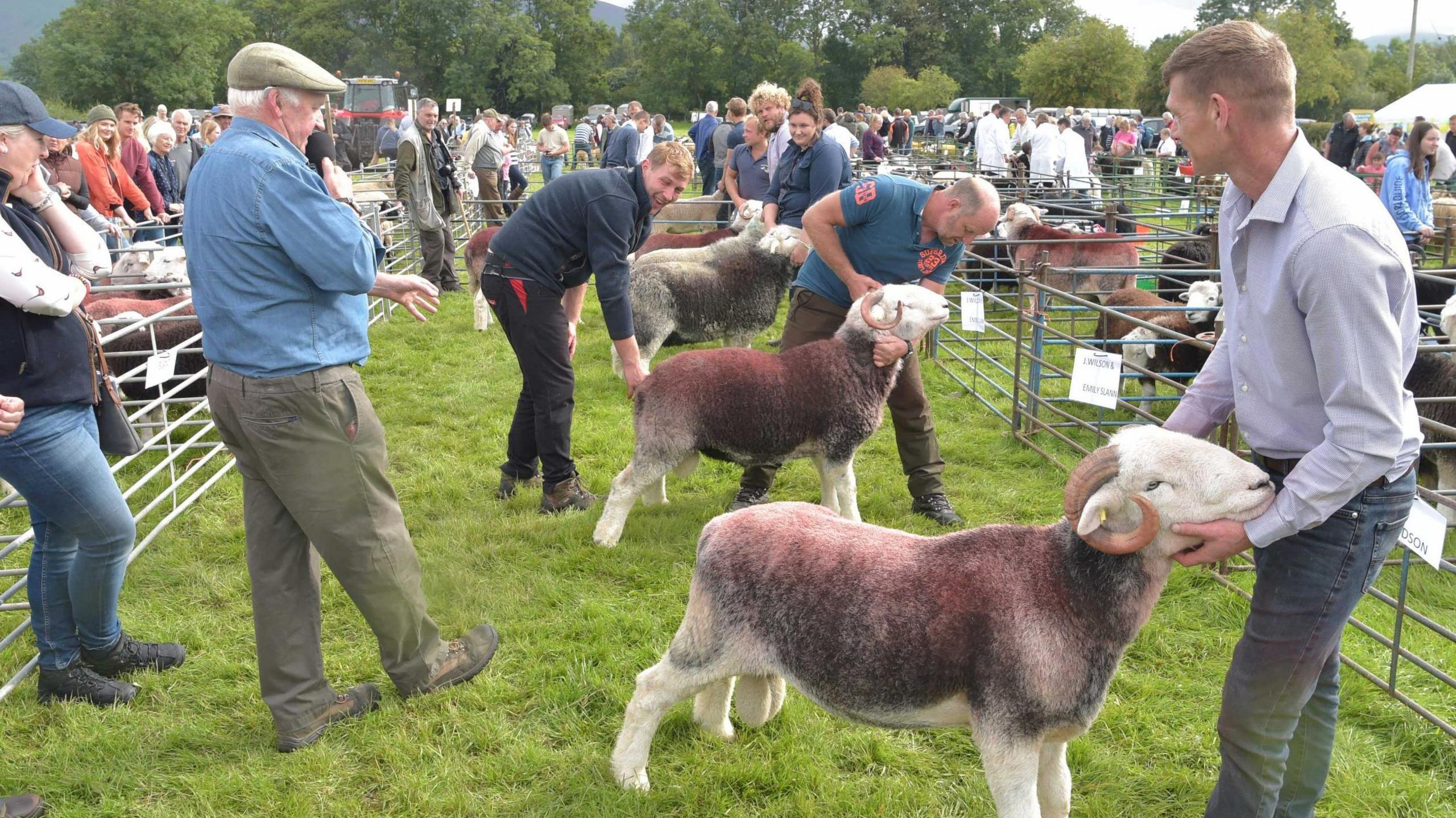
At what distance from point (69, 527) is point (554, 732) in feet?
6.22

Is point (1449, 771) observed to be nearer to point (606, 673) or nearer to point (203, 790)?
point (606, 673)

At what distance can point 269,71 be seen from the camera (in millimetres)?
3129

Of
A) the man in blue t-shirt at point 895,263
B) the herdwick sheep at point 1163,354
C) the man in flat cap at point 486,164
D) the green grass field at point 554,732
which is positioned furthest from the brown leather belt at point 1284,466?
the man in flat cap at point 486,164

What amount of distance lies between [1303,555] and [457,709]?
292 centimetres

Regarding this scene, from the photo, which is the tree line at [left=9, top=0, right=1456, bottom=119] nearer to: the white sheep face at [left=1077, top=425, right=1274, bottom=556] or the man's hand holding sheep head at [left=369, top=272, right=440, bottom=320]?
the man's hand holding sheep head at [left=369, top=272, right=440, bottom=320]

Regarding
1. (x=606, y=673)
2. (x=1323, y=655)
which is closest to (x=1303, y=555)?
(x=1323, y=655)

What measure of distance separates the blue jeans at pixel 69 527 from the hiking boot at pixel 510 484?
230cm

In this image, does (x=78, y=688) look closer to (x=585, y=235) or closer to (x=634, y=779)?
(x=634, y=779)

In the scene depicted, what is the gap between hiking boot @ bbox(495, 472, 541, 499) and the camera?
6.01 m

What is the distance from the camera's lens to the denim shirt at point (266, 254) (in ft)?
10.1

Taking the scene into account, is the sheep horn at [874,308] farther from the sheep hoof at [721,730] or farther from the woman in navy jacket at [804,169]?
the woman in navy jacket at [804,169]

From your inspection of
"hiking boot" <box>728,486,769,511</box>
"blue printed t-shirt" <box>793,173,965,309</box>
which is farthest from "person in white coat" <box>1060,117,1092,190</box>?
"hiking boot" <box>728,486,769,511</box>

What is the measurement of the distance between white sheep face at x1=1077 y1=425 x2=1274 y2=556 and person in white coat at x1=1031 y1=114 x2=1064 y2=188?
16044 mm

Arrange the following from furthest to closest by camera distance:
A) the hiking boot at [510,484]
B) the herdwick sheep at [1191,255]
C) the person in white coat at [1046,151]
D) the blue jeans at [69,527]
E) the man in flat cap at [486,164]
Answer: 1. the person in white coat at [1046,151]
2. the man in flat cap at [486,164]
3. the herdwick sheep at [1191,255]
4. the hiking boot at [510,484]
5. the blue jeans at [69,527]
